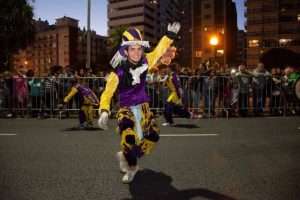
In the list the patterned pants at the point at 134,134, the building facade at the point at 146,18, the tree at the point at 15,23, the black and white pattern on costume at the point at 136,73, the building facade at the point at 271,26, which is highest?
the building facade at the point at 146,18

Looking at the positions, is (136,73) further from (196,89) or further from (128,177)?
(196,89)

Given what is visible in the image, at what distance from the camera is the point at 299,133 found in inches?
343

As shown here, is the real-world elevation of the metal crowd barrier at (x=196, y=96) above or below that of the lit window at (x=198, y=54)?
below

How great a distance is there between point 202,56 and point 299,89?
89.6 metres

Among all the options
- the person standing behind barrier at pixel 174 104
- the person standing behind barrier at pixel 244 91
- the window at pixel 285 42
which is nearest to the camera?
the person standing behind barrier at pixel 174 104

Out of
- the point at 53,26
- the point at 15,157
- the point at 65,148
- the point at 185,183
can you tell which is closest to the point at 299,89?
the point at 185,183

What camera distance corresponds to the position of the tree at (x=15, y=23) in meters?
28.1

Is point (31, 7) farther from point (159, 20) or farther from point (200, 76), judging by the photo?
point (159, 20)

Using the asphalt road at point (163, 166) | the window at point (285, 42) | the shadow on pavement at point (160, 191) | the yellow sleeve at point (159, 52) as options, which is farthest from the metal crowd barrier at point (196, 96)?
the window at point (285, 42)

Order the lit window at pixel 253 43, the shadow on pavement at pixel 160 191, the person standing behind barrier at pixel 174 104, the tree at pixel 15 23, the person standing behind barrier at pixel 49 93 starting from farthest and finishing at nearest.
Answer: the lit window at pixel 253 43
the tree at pixel 15 23
the person standing behind barrier at pixel 49 93
the person standing behind barrier at pixel 174 104
the shadow on pavement at pixel 160 191

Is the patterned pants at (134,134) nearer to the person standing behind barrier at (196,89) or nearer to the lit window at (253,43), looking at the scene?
the person standing behind barrier at (196,89)

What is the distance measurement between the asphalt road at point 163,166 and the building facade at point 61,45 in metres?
116

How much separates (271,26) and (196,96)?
79.7 m

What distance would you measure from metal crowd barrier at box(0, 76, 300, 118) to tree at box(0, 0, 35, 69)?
52.4 ft
